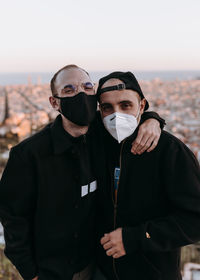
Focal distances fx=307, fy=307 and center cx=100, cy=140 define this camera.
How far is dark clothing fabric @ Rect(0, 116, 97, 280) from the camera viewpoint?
142 cm

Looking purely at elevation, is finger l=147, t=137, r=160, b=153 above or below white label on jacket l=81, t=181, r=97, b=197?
above

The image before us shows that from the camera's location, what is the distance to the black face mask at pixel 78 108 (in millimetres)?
1479

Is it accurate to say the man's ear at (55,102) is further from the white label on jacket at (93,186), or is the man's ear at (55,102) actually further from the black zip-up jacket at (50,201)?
the white label on jacket at (93,186)

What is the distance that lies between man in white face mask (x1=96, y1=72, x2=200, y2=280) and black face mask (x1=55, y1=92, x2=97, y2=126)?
0.26 feet

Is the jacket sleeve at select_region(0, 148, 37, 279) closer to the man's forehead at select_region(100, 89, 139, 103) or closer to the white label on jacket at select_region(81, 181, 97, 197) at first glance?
the white label on jacket at select_region(81, 181, 97, 197)

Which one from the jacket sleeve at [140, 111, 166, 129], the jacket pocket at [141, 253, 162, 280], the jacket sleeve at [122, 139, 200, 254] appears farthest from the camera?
the jacket sleeve at [140, 111, 166, 129]

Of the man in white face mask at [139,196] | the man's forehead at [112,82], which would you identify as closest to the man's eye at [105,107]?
the man in white face mask at [139,196]

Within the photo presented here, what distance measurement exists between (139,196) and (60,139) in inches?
18.3

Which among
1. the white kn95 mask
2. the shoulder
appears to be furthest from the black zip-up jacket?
the shoulder

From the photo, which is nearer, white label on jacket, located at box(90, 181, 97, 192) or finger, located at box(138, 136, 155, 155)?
finger, located at box(138, 136, 155, 155)

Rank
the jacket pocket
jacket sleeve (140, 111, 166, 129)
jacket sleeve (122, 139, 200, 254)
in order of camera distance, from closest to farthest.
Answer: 1. jacket sleeve (122, 139, 200, 254)
2. the jacket pocket
3. jacket sleeve (140, 111, 166, 129)

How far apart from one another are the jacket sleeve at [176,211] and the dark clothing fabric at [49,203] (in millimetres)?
283

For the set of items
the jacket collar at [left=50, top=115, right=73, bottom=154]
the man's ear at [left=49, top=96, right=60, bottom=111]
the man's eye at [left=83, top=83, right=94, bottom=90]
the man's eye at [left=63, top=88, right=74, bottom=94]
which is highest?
the man's eye at [left=83, top=83, right=94, bottom=90]

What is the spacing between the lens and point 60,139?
56.5 inches
